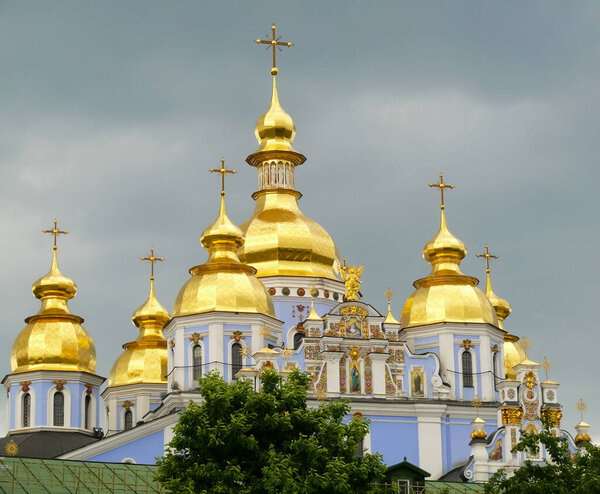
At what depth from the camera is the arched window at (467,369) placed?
68.9m

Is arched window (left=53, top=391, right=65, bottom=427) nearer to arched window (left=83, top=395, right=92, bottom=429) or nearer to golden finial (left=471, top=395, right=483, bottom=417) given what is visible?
arched window (left=83, top=395, right=92, bottom=429)

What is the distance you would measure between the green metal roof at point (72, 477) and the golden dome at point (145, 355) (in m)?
20.8

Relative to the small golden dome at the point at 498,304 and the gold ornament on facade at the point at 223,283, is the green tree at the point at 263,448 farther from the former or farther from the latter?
the small golden dome at the point at 498,304

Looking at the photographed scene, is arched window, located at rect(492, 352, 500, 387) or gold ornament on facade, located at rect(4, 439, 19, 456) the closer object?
arched window, located at rect(492, 352, 500, 387)

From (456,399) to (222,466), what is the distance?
25.1 metres

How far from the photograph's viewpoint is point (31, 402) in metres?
74.3

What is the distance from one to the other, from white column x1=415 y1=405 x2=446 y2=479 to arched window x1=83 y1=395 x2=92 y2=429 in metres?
16.0

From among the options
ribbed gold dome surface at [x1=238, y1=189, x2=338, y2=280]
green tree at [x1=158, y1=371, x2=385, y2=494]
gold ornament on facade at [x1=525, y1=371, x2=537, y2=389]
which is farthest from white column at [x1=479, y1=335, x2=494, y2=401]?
green tree at [x1=158, y1=371, x2=385, y2=494]

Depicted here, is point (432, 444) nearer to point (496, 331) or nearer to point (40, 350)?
point (496, 331)

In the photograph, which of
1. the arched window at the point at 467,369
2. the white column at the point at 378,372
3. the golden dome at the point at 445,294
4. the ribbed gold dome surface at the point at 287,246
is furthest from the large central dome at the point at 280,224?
the white column at the point at 378,372

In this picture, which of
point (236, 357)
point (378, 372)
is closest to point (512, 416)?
point (378, 372)

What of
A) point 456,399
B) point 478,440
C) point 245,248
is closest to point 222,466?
point 478,440

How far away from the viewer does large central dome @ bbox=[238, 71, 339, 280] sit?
73812 mm

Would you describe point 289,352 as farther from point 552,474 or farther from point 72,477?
point 552,474
